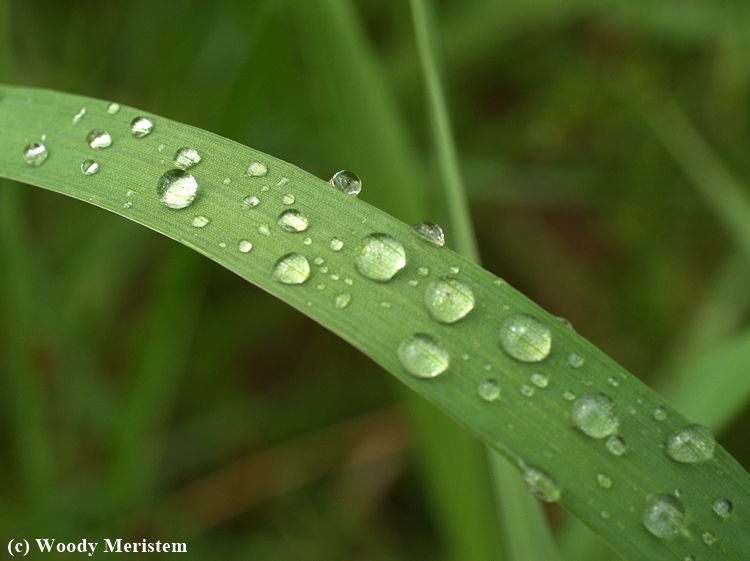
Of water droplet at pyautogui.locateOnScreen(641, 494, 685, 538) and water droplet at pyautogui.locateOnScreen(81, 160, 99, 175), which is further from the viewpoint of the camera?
water droplet at pyautogui.locateOnScreen(81, 160, 99, 175)

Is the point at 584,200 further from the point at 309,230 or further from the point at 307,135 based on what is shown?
the point at 309,230

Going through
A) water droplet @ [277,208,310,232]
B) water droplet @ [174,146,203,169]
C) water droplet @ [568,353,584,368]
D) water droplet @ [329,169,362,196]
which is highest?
water droplet @ [174,146,203,169]

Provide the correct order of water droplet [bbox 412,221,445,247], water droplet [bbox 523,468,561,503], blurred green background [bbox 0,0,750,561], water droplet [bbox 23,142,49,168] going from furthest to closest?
blurred green background [bbox 0,0,750,561]
water droplet [bbox 23,142,49,168]
water droplet [bbox 412,221,445,247]
water droplet [bbox 523,468,561,503]

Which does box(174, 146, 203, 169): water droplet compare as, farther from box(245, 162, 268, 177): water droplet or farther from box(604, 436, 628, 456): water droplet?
box(604, 436, 628, 456): water droplet

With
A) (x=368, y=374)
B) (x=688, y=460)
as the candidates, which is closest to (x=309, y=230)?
(x=688, y=460)

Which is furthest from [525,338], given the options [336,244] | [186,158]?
[186,158]

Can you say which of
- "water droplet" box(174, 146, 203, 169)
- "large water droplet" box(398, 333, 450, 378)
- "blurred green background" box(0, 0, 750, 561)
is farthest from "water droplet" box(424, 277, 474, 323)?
"blurred green background" box(0, 0, 750, 561)

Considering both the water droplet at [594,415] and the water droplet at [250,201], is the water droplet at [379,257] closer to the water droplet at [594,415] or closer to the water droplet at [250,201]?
the water droplet at [250,201]

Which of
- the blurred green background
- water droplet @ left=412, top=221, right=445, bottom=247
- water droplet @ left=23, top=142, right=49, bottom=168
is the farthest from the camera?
the blurred green background
